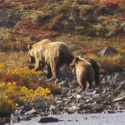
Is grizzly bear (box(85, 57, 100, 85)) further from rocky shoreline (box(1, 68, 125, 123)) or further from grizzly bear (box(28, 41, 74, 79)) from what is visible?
grizzly bear (box(28, 41, 74, 79))

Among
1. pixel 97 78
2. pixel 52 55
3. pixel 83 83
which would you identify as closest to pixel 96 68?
pixel 97 78

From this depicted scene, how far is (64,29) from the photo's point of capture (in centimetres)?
3378

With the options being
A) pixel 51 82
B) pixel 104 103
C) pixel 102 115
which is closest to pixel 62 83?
pixel 51 82

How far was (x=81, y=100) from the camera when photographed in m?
14.9

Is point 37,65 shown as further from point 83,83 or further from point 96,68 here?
point 83,83

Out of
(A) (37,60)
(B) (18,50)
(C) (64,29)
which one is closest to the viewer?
(A) (37,60)

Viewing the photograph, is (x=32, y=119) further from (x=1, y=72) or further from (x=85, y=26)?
(x=85, y=26)

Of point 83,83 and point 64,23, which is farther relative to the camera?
point 64,23

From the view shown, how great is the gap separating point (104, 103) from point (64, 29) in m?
20.0

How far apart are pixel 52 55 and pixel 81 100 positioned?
138 inches

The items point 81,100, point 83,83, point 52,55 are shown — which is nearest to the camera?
point 81,100

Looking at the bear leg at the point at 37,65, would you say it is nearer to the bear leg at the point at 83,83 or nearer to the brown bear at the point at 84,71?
the brown bear at the point at 84,71

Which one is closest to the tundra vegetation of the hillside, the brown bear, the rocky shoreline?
the hillside

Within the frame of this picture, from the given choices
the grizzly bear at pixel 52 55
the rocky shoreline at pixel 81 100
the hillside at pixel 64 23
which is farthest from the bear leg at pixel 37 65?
the hillside at pixel 64 23
